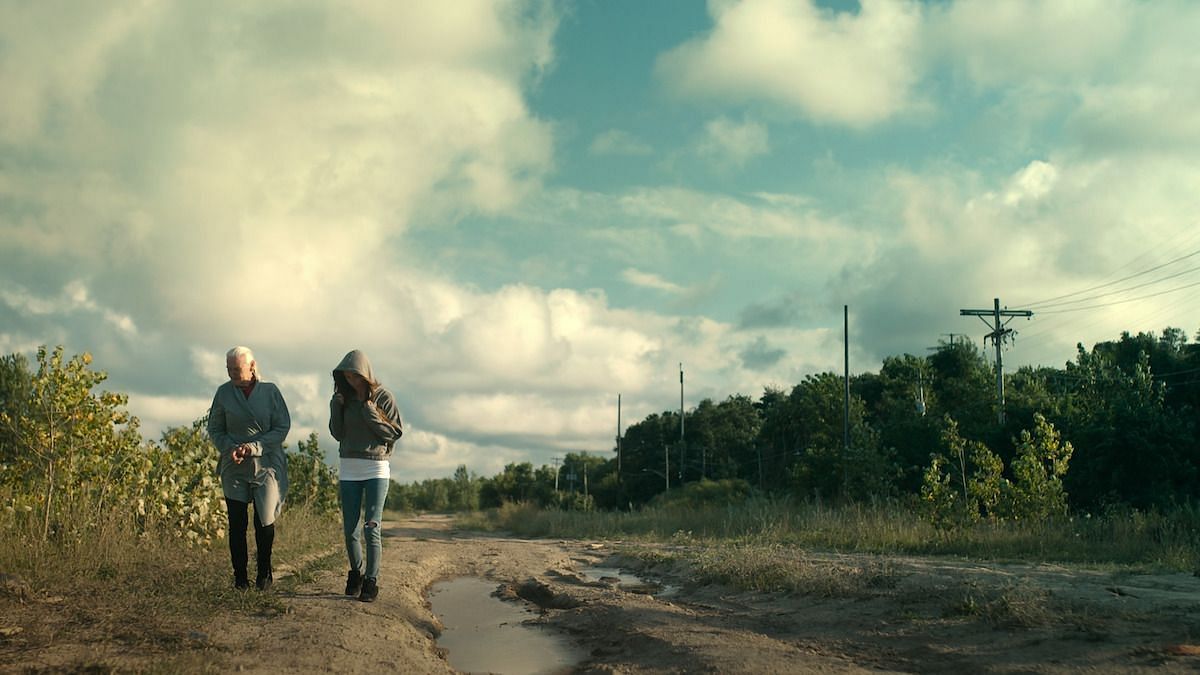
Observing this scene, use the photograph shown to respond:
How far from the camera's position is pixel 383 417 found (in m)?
7.91

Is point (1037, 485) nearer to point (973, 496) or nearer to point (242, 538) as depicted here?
point (973, 496)

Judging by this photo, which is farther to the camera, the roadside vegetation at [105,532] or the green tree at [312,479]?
the green tree at [312,479]

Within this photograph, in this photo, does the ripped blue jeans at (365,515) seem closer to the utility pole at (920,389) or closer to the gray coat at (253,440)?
the gray coat at (253,440)

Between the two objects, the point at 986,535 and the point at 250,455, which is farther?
the point at 986,535

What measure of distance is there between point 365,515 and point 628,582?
5.58 metres

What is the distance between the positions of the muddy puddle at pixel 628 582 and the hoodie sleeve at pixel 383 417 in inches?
167

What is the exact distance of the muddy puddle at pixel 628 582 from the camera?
36.8 ft

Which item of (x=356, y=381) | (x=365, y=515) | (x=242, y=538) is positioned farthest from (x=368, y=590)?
(x=356, y=381)

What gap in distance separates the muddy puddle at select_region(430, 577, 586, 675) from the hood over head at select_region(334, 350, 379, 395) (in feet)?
7.23

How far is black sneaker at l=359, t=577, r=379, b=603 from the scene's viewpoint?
7.91m

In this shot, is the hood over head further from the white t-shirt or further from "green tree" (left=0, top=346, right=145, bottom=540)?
"green tree" (left=0, top=346, right=145, bottom=540)

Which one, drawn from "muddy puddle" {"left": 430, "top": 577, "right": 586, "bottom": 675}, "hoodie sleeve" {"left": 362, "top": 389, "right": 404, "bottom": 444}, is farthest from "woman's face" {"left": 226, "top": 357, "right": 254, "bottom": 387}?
"muddy puddle" {"left": 430, "top": 577, "right": 586, "bottom": 675}

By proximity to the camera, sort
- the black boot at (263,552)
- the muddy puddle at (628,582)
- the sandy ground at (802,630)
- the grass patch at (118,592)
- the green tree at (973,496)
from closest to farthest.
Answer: the sandy ground at (802,630), the grass patch at (118,592), the black boot at (263,552), the muddy puddle at (628,582), the green tree at (973,496)

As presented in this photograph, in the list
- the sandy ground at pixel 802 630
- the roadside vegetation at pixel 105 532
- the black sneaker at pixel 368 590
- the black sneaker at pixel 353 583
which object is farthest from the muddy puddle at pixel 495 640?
the roadside vegetation at pixel 105 532
